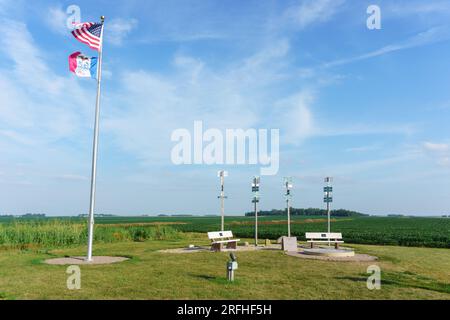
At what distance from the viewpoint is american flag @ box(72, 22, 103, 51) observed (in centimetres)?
1324

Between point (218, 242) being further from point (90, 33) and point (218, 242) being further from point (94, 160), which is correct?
point (90, 33)

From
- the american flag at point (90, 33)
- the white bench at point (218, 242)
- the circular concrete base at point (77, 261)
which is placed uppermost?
the american flag at point (90, 33)

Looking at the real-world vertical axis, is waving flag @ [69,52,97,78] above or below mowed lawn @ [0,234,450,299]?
above

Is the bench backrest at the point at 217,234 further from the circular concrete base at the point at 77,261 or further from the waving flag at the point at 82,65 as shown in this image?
the waving flag at the point at 82,65

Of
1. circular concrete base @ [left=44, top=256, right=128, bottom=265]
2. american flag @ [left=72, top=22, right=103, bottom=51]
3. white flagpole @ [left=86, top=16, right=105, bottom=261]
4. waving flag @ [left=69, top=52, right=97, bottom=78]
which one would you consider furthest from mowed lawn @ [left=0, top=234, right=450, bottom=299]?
american flag @ [left=72, top=22, right=103, bottom=51]

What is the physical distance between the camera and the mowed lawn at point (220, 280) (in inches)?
315

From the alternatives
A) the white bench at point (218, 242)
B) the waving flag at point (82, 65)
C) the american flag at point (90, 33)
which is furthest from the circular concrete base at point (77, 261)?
the american flag at point (90, 33)

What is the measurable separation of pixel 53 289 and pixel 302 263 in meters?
7.96

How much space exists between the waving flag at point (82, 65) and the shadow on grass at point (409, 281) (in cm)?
1080

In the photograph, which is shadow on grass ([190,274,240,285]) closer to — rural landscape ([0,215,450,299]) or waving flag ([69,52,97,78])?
rural landscape ([0,215,450,299])

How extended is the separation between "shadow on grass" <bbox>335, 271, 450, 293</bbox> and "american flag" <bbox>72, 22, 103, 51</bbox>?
1146 centimetres

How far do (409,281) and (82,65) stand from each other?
12462mm
